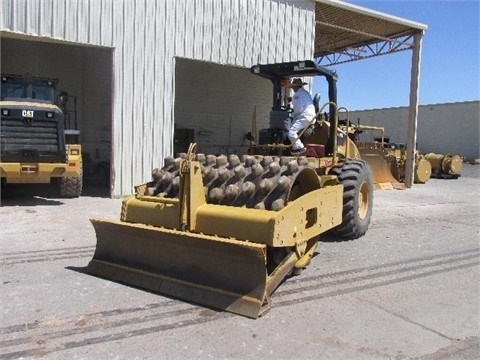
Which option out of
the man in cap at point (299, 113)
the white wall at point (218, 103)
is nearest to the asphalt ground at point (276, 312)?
the man in cap at point (299, 113)

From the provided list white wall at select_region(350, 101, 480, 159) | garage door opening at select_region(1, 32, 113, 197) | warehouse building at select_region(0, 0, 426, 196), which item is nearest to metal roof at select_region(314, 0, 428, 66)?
warehouse building at select_region(0, 0, 426, 196)

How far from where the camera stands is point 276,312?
4.41m

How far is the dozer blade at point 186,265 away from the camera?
432 centimetres

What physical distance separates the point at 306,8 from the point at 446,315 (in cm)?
1234

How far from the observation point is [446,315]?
4602 mm

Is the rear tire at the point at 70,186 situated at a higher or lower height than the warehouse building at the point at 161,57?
lower

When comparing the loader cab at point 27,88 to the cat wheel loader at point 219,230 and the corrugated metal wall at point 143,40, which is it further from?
the cat wheel loader at point 219,230

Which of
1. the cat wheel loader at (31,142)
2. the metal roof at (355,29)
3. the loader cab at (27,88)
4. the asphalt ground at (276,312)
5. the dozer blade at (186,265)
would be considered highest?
the metal roof at (355,29)

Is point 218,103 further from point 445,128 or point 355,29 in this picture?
point 445,128

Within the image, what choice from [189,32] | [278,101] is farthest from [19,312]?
[189,32]

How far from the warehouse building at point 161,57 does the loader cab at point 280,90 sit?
5.23 m

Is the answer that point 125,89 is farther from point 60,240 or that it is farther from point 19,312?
point 19,312

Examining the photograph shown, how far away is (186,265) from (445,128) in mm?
40657

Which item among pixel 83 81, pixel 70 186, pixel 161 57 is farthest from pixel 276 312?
pixel 83 81
